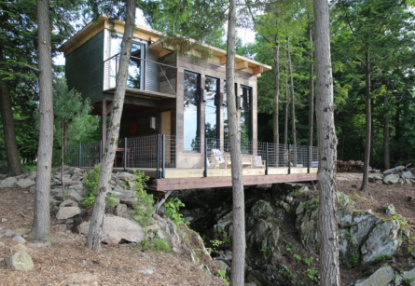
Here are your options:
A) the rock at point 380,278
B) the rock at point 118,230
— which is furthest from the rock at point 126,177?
the rock at point 380,278

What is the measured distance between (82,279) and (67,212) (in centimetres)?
229

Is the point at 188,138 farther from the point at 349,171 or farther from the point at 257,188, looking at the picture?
the point at 349,171

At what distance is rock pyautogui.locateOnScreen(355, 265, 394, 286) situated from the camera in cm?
682

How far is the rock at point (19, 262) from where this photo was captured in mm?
3340

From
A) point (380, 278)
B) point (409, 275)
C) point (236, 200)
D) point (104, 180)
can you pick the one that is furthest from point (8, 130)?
point (409, 275)

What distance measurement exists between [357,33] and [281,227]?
23.0ft

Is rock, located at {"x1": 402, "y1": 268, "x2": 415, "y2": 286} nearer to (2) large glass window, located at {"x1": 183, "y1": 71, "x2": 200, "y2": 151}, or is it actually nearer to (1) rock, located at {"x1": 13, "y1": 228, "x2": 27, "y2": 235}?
(2) large glass window, located at {"x1": 183, "y1": 71, "x2": 200, "y2": 151}

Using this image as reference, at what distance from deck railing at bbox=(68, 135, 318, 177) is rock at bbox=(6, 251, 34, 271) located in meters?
4.39

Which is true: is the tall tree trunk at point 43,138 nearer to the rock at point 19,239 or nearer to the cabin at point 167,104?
the rock at point 19,239

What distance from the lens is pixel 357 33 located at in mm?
9898

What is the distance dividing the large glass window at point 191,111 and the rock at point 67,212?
16.6 ft

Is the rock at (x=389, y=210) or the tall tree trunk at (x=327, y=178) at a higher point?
the tall tree trunk at (x=327, y=178)

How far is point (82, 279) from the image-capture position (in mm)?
3416

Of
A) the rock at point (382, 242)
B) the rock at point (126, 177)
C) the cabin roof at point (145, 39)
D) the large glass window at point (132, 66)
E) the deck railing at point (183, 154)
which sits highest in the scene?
the cabin roof at point (145, 39)
